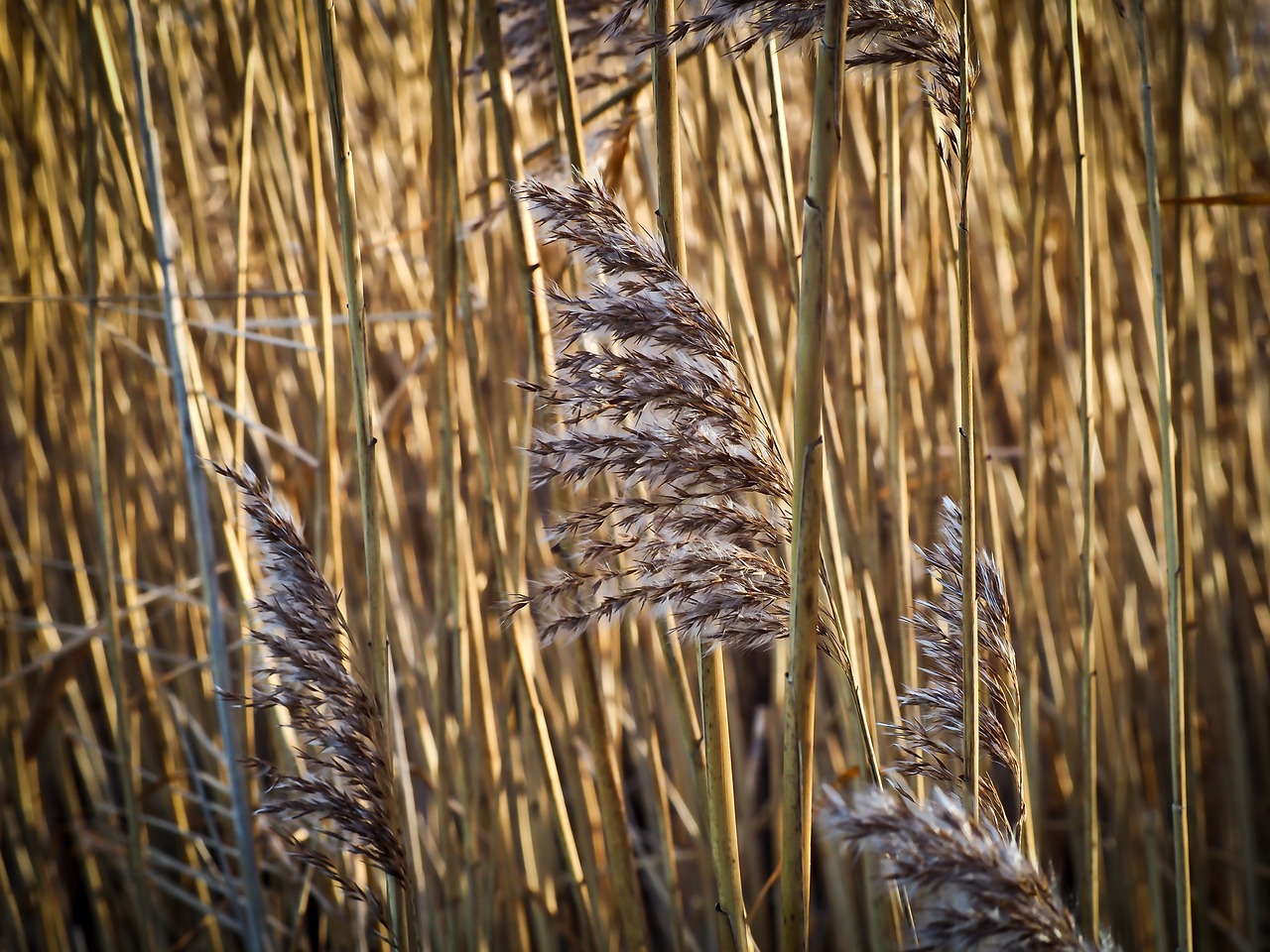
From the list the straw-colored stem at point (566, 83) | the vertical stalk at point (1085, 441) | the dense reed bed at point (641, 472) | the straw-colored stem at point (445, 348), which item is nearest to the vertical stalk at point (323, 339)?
the dense reed bed at point (641, 472)

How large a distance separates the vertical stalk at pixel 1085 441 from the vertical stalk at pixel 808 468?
14.1 inches

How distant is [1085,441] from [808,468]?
400 millimetres

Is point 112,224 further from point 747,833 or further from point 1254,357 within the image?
point 1254,357

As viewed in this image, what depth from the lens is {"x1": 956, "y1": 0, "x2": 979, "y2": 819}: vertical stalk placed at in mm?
606

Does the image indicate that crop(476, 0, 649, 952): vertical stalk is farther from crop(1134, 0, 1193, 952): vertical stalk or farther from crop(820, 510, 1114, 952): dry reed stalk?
crop(1134, 0, 1193, 952): vertical stalk

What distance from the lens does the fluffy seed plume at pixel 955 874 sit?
0.54 metres

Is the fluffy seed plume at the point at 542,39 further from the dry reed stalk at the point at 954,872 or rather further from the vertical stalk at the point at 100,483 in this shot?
the dry reed stalk at the point at 954,872

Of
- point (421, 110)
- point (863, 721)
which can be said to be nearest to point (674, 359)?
point (863, 721)

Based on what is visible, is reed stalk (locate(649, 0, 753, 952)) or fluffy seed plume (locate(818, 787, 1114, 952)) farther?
reed stalk (locate(649, 0, 753, 952))

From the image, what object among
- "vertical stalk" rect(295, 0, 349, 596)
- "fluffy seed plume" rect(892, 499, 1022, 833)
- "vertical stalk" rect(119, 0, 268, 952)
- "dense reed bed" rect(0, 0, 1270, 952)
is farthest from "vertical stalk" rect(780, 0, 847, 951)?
"vertical stalk" rect(119, 0, 268, 952)

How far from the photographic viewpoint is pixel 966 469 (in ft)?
2.10

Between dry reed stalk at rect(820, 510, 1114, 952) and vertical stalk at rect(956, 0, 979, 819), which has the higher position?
vertical stalk at rect(956, 0, 979, 819)

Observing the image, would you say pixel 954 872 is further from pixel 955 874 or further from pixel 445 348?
pixel 445 348

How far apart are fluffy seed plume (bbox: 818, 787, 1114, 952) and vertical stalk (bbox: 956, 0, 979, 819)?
0.08 meters
